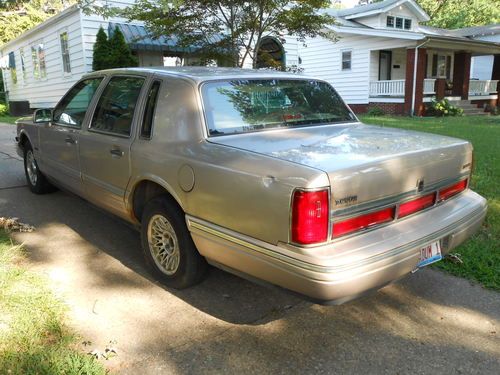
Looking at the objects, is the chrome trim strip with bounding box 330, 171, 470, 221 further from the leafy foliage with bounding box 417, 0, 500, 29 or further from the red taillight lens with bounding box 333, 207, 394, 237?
the leafy foliage with bounding box 417, 0, 500, 29

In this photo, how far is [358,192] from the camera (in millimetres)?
2633

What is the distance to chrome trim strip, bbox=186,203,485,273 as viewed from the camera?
2.47m

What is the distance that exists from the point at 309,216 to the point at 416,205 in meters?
0.99

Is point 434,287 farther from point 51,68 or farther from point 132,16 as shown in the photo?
point 51,68

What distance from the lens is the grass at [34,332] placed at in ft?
8.45

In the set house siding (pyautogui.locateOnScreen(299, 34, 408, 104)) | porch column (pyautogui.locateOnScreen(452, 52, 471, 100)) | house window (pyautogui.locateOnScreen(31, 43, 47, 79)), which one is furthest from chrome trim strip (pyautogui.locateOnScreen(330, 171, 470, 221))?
porch column (pyautogui.locateOnScreen(452, 52, 471, 100))

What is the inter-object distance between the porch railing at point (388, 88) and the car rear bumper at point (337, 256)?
57.5ft

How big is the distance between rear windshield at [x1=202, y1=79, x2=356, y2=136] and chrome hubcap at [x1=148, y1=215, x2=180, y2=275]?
2.71ft

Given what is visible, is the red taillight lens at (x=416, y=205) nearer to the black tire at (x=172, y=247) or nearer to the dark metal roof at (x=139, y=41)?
the black tire at (x=172, y=247)

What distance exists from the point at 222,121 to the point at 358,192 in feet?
3.91

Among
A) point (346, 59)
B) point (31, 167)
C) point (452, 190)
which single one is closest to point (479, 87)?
point (346, 59)

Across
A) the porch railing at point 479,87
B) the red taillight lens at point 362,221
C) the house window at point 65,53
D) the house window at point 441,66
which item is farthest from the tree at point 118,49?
the porch railing at point 479,87

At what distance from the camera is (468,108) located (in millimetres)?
20750

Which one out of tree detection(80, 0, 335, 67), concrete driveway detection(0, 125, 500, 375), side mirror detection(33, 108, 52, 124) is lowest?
concrete driveway detection(0, 125, 500, 375)
